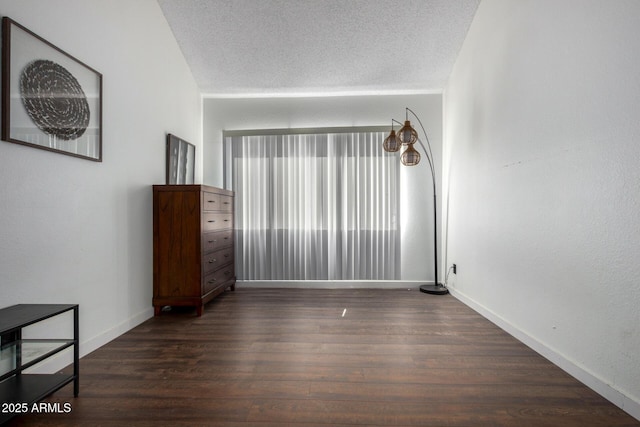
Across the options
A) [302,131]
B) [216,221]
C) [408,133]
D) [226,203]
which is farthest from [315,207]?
[408,133]

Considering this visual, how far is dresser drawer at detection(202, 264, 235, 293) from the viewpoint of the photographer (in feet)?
11.2

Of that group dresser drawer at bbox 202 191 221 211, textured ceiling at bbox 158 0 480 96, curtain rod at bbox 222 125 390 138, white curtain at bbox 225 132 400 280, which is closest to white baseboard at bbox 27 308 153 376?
dresser drawer at bbox 202 191 221 211

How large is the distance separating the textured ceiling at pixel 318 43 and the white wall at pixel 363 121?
139mm

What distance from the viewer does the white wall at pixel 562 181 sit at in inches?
66.1

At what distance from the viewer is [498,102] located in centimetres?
300

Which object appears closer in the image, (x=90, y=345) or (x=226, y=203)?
(x=90, y=345)

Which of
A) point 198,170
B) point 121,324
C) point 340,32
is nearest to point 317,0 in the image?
point 340,32

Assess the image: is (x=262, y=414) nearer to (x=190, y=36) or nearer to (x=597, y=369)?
(x=597, y=369)

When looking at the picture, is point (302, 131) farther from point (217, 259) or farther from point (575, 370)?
point (575, 370)

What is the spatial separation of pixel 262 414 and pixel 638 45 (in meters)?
2.41

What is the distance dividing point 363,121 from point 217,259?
255 cm

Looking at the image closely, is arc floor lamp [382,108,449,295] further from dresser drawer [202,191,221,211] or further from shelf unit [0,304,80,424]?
shelf unit [0,304,80,424]

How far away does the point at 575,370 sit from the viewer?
2.01 metres

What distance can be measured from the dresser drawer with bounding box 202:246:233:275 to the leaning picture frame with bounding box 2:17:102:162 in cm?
136
